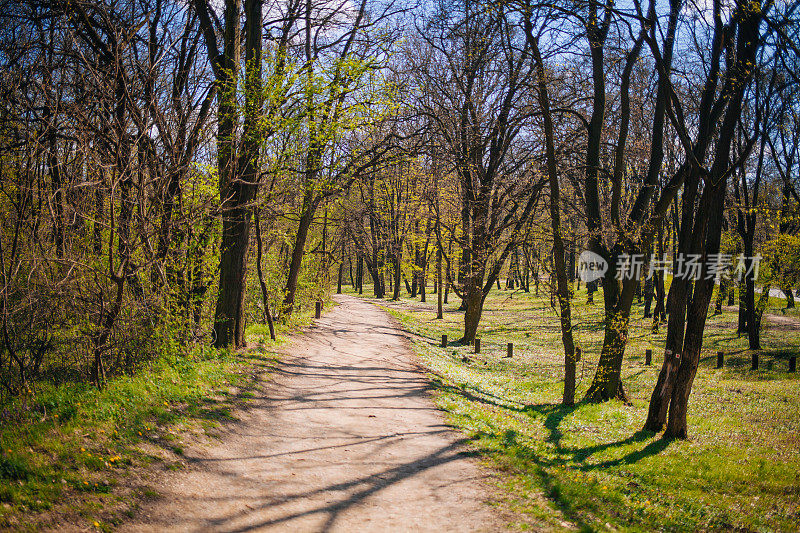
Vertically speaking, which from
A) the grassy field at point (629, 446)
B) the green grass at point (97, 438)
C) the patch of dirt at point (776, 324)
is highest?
the green grass at point (97, 438)

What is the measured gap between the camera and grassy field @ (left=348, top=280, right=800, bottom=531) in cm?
614

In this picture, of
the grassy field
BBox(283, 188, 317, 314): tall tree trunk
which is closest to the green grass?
the grassy field

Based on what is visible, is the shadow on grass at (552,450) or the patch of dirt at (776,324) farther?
the patch of dirt at (776,324)

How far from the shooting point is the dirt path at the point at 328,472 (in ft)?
16.5

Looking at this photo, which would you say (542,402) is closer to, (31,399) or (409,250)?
(31,399)

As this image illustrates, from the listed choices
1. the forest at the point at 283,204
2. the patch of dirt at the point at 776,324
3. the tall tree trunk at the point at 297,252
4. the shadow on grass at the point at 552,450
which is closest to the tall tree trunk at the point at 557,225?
the forest at the point at 283,204

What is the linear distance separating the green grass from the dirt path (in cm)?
31

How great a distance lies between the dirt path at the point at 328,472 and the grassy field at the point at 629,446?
711mm

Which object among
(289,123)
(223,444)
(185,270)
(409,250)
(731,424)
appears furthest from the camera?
(409,250)

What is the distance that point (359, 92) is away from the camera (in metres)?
13.0

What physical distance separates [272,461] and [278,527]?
165 cm

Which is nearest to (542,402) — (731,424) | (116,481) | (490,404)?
(490,404)

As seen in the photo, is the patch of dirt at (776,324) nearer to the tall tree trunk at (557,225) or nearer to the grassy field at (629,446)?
the grassy field at (629,446)

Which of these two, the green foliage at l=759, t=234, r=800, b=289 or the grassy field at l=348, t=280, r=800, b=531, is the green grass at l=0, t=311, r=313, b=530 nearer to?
the grassy field at l=348, t=280, r=800, b=531
